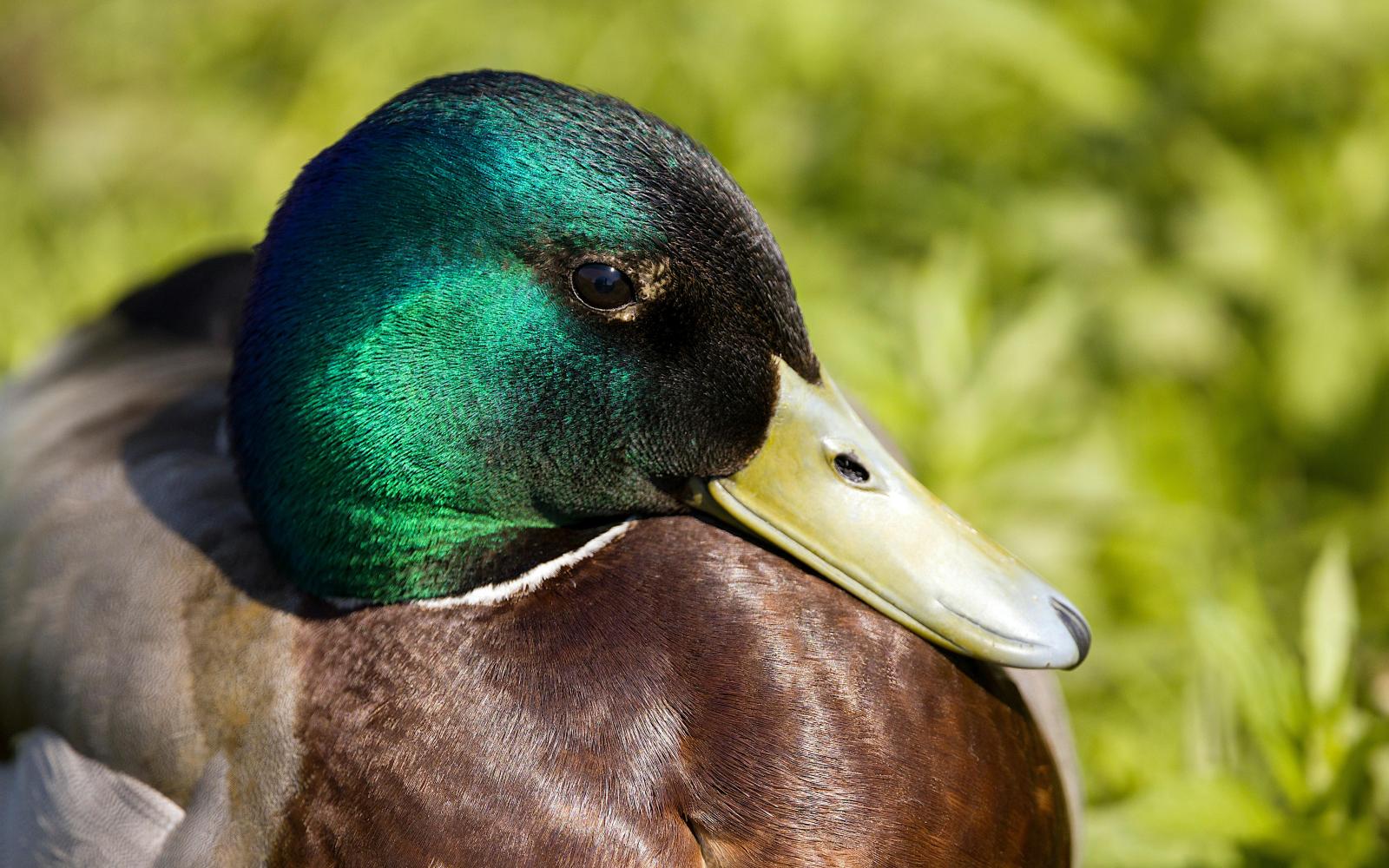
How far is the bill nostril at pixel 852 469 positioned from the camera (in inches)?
53.7

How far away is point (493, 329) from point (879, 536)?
41 cm

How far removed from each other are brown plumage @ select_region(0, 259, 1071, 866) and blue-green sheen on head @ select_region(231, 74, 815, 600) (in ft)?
0.33

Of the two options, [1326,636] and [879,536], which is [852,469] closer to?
[879,536]

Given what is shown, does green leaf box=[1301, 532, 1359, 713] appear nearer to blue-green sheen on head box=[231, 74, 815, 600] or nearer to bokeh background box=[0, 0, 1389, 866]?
bokeh background box=[0, 0, 1389, 866]

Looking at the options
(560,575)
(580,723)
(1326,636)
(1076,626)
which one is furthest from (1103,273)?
(580,723)

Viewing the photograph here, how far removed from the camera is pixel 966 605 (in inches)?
52.1

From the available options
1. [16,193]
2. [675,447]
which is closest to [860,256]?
[675,447]

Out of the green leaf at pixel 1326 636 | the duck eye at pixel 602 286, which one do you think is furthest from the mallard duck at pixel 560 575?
the green leaf at pixel 1326 636

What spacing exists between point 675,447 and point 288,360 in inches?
14.7

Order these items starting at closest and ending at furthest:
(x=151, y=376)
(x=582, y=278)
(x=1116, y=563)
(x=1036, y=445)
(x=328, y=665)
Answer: (x=582, y=278) < (x=328, y=665) < (x=151, y=376) < (x=1036, y=445) < (x=1116, y=563)

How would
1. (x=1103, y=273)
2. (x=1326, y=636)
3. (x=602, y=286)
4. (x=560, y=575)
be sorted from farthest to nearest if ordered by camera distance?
(x=1103, y=273) → (x=1326, y=636) → (x=560, y=575) → (x=602, y=286)

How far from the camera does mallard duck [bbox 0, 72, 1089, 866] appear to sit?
50.7 inches

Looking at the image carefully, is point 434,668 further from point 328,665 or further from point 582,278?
point 582,278

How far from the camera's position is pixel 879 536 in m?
1.35
